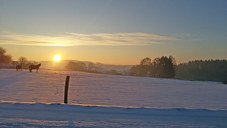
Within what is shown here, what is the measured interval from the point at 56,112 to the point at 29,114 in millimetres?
902

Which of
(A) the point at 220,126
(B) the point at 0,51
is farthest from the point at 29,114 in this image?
(B) the point at 0,51

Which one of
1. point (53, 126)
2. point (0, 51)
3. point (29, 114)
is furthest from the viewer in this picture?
point (0, 51)

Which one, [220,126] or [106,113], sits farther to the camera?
[106,113]

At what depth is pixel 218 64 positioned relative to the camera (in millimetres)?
91250

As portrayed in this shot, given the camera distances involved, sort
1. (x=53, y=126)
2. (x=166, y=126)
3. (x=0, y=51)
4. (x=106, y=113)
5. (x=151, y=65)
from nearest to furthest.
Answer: (x=53, y=126) → (x=166, y=126) → (x=106, y=113) → (x=0, y=51) → (x=151, y=65)

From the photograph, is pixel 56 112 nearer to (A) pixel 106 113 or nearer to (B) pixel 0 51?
(A) pixel 106 113

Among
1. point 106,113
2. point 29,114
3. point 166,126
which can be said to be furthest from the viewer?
point 106,113

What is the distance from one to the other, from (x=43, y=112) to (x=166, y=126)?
4.28m

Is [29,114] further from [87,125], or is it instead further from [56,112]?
[87,125]

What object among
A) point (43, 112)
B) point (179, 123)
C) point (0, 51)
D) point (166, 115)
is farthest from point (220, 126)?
point (0, 51)

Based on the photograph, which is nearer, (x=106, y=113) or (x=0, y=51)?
(x=106, y=113)

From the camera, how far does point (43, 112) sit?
23.0 ft

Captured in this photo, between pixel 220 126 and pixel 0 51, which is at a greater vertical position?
pixel 0 51

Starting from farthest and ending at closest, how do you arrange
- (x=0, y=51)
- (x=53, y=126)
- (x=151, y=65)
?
(x=151, y=65)
(x=0, y=51)
(x=53, y=126)
